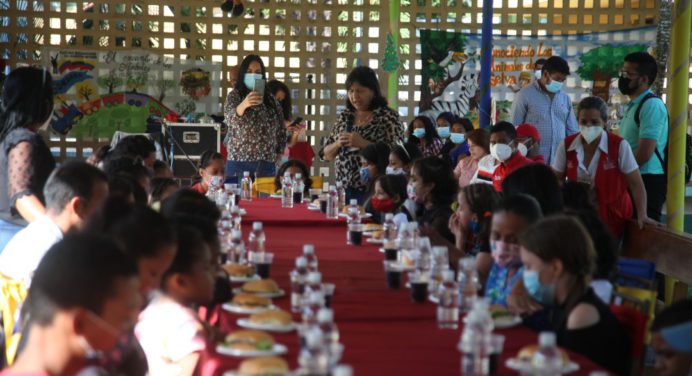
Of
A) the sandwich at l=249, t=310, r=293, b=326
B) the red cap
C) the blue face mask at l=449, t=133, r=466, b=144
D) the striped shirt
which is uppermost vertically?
the striped shirt

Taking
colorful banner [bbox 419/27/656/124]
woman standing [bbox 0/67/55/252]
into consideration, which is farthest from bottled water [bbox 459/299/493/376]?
colorful banner [bbox 419/27/656/124]

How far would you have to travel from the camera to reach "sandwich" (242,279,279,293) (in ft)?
12.3

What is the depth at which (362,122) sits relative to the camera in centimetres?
749

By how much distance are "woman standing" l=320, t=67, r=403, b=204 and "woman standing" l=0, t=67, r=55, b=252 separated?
8.44 feet

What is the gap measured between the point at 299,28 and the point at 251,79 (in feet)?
19.4

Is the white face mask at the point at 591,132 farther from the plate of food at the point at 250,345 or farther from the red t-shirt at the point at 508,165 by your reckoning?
the plate of food at the point at 250,345

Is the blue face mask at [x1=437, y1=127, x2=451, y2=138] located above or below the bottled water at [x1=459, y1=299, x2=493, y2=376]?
above

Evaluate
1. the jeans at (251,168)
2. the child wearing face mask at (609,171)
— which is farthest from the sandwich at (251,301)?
the jeans at (251,168)

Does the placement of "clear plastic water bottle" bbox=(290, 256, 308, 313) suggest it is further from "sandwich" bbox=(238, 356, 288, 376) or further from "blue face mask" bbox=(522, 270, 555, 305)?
"sandwich" bbox=(238, 356, 288, 376)

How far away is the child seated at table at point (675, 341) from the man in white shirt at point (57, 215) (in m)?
1.95

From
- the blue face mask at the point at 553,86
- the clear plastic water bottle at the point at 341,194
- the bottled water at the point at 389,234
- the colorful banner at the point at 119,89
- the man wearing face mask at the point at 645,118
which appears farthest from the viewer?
the colorful banner at the point at 119,89

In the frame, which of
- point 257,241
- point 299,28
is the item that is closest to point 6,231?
point 257,241

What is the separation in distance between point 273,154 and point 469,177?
1.55 metres

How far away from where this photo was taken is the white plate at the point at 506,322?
127 inches
